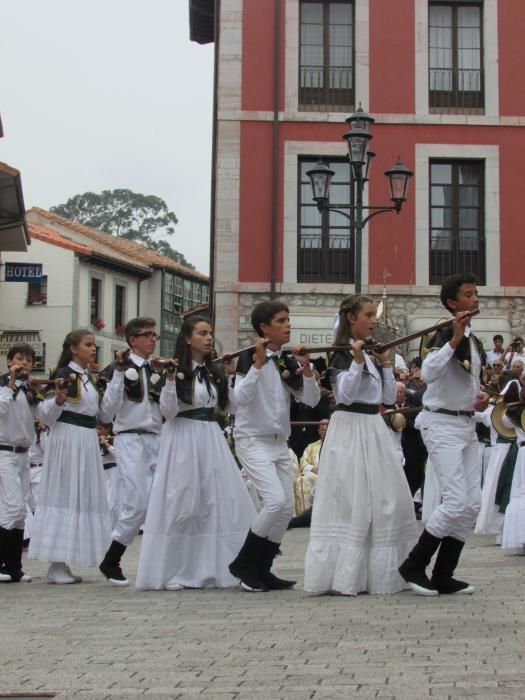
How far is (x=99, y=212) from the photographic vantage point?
104812 millimetres

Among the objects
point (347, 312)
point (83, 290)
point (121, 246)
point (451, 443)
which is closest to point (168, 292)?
point (121, 246)

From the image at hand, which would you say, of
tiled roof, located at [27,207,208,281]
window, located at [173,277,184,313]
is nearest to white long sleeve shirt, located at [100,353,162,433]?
tiled roof, located at [27,207,208,281]

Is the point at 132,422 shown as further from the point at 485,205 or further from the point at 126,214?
the point at 126,214

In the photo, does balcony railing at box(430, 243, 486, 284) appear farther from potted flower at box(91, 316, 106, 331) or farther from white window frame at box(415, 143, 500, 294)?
potted flower at box(91, 316, 106, 331)

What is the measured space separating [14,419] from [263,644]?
4901 millimetres

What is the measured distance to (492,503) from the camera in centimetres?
1362

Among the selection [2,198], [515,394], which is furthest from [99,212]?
[515,394]

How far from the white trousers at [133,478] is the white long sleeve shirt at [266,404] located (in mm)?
1060

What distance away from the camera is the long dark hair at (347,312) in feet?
28.8

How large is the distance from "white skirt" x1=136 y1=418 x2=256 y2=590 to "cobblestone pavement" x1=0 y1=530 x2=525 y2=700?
0.31 m

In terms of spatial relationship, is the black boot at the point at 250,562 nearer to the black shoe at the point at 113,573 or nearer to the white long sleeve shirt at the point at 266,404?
the white long sleeve shirt at the point at 266,404

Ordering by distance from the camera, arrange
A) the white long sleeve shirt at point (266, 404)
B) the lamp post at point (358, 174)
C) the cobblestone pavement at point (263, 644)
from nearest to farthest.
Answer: the cobblestone pavement at point (263, 644), the white long sleeve shirt at point (266, 404), the lamp post at point (358, 174)

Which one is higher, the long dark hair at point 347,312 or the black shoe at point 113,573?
the long dark hair at point 347,312

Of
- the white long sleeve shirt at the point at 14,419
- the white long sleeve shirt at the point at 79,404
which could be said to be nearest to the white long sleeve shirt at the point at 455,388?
the white long sleeve shirt at the point at 79,404
